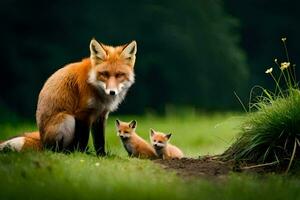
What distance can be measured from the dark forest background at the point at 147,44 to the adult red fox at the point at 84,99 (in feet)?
45.6

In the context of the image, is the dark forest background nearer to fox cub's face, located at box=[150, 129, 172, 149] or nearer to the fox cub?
the fox cub

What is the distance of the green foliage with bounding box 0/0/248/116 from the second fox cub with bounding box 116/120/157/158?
1271 cm

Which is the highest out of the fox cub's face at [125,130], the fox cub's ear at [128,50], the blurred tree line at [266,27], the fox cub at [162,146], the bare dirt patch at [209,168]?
the fox cub's ear at [128,50]

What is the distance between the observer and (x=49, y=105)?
9.16 metres

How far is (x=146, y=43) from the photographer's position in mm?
24703

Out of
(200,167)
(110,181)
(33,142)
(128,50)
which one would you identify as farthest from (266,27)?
(110,181)

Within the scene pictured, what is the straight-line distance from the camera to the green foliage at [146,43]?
23797mm

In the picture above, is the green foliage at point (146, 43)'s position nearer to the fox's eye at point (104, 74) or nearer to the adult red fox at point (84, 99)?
the adult red fox at point (84, 99)

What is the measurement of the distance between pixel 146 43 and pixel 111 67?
620 inches

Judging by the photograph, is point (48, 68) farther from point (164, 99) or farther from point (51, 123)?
point (51, 123)

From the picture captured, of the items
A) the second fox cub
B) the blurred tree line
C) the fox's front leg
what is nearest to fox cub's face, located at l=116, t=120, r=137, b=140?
the second fox cub

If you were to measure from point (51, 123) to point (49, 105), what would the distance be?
249mm

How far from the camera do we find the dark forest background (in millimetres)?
23703

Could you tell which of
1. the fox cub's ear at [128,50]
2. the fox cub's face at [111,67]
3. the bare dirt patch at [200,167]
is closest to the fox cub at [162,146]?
the bare dirt patch at [200,167]
